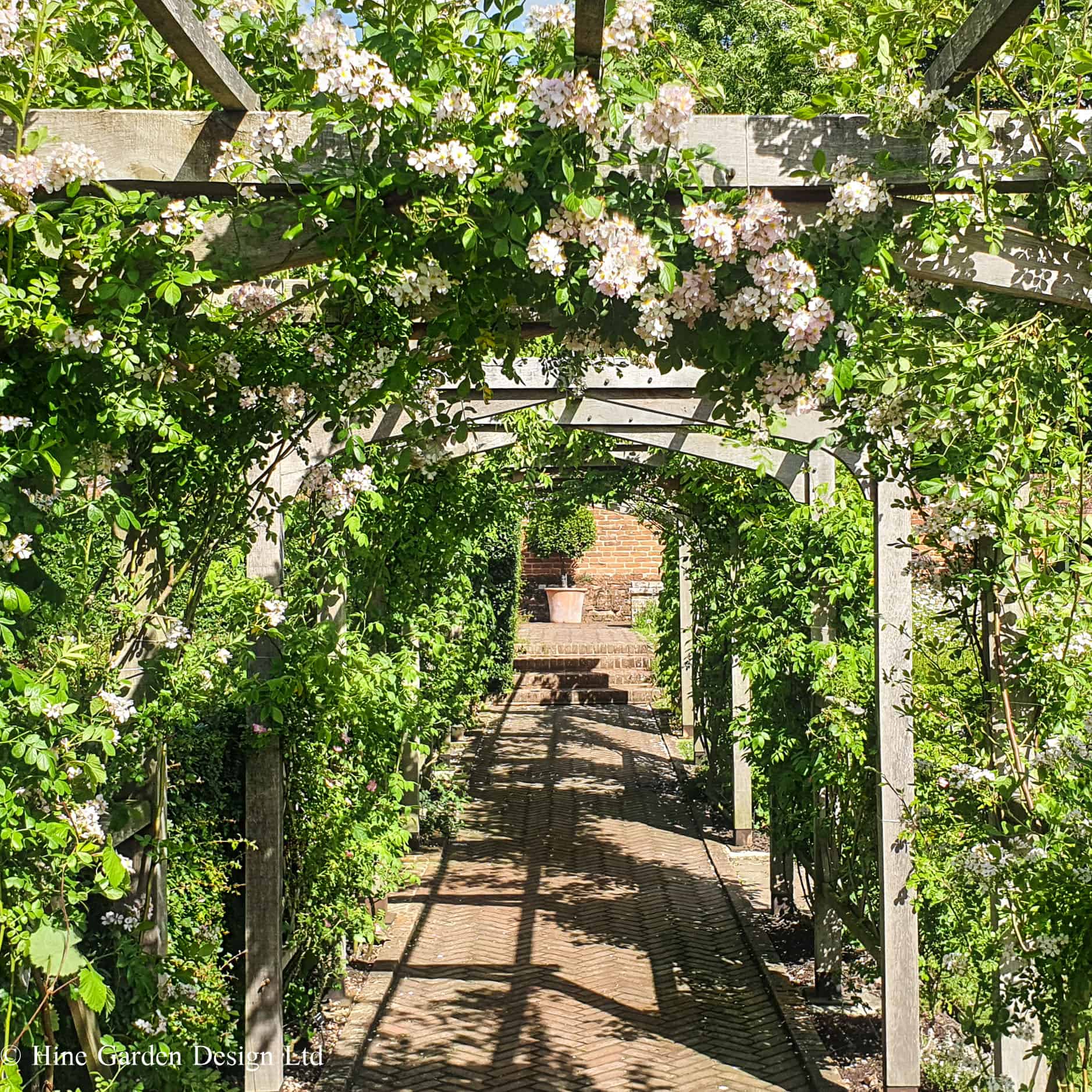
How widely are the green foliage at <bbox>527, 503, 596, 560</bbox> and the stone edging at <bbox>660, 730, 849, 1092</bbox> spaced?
31.1 feet

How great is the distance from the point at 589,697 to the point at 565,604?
2721mm

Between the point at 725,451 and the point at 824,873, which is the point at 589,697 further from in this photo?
the point at 824,873

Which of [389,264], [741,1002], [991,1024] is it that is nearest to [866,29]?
[389,264]

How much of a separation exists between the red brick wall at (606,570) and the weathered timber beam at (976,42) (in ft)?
51.5

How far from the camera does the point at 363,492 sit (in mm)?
4648

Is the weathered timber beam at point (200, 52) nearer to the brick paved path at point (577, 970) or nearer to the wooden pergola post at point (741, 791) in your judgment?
the brick paved path at point (577, 970)

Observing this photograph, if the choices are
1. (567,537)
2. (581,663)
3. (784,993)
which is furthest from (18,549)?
(567,537)

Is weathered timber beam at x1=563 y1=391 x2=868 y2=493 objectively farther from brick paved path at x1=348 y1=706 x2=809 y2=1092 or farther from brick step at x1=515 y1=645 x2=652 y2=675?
brick step at x1=515 y1=645 x2=652 y2=675

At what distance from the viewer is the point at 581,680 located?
15305 millimetres

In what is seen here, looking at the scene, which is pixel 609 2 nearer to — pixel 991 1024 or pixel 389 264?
pixel 389 264

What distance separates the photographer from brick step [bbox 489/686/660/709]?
595 inches

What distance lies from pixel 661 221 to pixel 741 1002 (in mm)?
4154

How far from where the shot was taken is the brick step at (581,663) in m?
15.5

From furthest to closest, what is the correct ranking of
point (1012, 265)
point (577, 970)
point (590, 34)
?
point (577, 970), point (1012, 265), point (590, 34)
